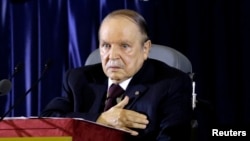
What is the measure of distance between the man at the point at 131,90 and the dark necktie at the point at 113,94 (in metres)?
0.01

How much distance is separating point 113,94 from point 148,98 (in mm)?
145

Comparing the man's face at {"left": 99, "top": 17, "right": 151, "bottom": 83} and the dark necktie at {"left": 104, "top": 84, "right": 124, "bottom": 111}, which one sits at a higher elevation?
the man's face at {"left": 99, "top": 17, "right": 151, "bottom": 83}

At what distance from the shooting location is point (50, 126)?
1.25 metres

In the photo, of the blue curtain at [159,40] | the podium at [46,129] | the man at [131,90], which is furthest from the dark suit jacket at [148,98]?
the blue curtain at [159,40]

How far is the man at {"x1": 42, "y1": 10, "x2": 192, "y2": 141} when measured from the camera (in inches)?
66.8

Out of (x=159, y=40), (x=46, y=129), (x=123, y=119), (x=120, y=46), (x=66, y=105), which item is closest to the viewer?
(x=46, y=129)

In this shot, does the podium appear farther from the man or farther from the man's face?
the man's face

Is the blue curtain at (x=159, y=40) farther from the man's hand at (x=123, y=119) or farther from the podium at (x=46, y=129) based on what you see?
the podium at (x=46, y=129)

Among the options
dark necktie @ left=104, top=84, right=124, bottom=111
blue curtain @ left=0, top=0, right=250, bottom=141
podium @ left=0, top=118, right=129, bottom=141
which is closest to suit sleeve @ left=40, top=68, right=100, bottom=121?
dark necktie @ left=104, top=84, right=124, bottom=111

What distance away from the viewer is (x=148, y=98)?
182 centimetres

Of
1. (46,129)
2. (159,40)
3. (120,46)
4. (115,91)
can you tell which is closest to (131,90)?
(115,91)

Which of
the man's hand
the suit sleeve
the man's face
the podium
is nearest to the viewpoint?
the podium

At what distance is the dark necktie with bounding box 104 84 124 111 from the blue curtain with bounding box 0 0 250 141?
0.90 m

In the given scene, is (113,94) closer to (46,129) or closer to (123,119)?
(123,119)
